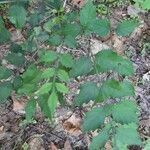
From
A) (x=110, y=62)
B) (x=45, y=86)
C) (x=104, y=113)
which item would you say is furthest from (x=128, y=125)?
(x=45, y=86)

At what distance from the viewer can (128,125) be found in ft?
5.29

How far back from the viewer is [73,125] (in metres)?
3.24

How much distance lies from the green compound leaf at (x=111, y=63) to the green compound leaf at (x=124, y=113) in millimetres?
149

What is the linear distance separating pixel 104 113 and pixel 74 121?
1.65 meters

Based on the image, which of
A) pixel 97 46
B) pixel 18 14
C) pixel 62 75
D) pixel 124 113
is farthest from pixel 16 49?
pixel 97 46

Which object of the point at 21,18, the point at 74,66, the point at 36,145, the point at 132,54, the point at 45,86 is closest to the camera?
the point at 45,86

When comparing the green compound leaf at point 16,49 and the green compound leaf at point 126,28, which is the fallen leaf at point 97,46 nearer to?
the green compound leaf at point 16,49

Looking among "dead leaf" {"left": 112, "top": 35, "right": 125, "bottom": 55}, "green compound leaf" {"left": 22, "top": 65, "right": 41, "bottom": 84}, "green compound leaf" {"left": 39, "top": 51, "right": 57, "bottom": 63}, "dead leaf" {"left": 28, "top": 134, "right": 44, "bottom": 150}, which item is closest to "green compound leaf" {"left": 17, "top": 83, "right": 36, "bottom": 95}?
"green compound leaf" {"left": 22, "top": 65, "right": 41, "bottom": 84}

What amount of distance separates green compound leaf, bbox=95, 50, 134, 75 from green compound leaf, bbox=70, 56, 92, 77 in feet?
0.13

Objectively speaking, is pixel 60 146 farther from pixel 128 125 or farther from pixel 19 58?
pixel 128 125

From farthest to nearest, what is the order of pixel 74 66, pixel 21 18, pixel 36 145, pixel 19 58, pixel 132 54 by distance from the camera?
1. pixel 132 54
2. pixel 36 145
3. pixel 19 58
4. pixel 21 18
5. pixel 74 66

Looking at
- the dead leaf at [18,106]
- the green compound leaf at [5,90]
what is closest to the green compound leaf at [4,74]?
the green compound leaf at [5,90]

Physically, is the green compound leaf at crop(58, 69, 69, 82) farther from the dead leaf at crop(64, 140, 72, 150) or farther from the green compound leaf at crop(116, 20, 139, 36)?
the dead leaf at crop(64, 140, 72, 150)

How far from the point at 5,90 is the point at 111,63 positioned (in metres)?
0.62
